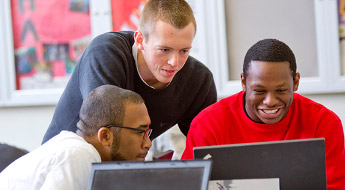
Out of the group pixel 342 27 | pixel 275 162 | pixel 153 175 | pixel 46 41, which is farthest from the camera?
pixel 46 41

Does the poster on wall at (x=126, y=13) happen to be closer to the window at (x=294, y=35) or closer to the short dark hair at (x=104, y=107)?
the window at (x=294, y=35)

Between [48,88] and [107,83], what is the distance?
2112mm

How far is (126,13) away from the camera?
3.53 meters

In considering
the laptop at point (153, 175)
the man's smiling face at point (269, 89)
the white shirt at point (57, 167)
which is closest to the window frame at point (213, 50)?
the man's smiling face at point (269, 89)

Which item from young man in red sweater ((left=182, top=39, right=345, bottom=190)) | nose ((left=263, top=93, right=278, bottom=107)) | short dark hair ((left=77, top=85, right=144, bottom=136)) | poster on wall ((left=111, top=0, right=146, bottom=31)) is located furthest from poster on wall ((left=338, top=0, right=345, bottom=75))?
short dark hair ((left=77, top=85, right=144, bottom=136))

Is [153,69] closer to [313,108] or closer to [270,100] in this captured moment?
[270,100]

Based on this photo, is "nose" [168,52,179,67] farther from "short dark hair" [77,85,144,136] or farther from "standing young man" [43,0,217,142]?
"short dark hair" [77,85,144,136]

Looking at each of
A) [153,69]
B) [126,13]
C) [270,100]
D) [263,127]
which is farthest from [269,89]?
[126,13]

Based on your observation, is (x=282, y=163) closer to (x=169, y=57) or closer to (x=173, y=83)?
(x=169, y=57)

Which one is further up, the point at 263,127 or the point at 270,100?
the point at 270,100

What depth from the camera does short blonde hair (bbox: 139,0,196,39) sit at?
5.96 ft

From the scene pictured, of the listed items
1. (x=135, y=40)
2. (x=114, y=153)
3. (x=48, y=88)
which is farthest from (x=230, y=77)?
(x=114, y=153)

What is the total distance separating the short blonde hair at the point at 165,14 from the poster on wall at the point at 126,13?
1.59 m

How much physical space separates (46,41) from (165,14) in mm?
2105
